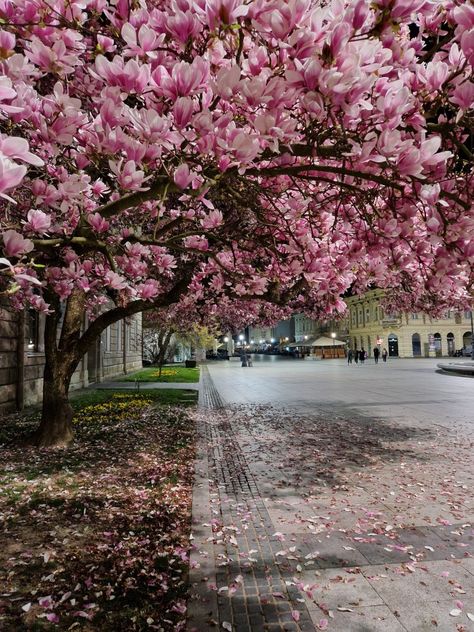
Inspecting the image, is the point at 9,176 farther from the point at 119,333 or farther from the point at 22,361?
the point at 119,333

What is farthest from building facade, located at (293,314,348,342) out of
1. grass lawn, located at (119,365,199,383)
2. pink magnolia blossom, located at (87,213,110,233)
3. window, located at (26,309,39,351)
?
pink magnolia blossom, located at (87,213,110,233)

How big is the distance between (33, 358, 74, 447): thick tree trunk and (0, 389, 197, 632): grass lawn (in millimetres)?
337

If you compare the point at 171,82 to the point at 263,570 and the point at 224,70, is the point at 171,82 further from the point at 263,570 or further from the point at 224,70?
the point at 263,570

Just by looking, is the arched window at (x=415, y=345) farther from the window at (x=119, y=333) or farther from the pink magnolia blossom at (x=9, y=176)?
the pink magnolia blossom at (x=9, y=176)

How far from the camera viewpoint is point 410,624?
3225mm

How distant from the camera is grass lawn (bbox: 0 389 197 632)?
3.42 metres

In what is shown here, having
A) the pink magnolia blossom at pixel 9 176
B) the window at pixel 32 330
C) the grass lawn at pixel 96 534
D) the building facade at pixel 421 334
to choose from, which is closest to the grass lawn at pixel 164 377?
the window at pixel 32 330

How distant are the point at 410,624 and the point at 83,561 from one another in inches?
113

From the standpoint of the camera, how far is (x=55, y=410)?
8.90 m

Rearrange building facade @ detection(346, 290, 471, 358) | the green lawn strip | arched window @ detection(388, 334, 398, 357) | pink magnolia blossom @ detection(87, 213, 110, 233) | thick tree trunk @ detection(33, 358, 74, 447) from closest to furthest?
pink magnolia blossom @ detection(87, 213, 110, 233)
thick tree trunk @ detection(33, 358, 74, 447)
the green lawn strip
building facade @ detection(346, 290, 471, 358)
arched window @ detection(388, 334, 398, 357)

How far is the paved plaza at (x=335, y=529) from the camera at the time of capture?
3408mm

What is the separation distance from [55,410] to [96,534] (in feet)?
15.3

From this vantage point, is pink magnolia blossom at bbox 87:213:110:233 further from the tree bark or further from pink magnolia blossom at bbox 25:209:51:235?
the tree bark

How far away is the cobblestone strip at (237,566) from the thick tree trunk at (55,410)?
3328 mm
